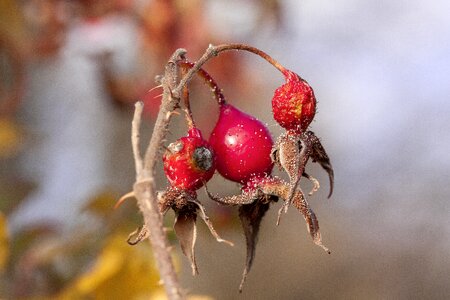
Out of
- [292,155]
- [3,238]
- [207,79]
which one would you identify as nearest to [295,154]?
[292,155]

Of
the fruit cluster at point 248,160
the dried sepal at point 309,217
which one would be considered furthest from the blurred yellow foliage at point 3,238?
the dried sepal at point 309,217

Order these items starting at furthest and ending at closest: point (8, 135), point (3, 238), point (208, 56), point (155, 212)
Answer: point (8, 135), point (3, 238), point (208, 56), point (155, 212)

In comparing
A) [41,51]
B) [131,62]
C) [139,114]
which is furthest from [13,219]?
[139,114]

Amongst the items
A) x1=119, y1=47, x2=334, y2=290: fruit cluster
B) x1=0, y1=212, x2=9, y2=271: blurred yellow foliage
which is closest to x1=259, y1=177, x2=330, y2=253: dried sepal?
x1=119, y1=47, x2=334, y2=290: fruit cluster

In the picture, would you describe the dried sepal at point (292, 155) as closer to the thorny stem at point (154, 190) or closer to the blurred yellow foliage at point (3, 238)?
the thorny stem at point (154, 190)

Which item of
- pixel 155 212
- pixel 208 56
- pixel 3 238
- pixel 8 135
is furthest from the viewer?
pixel 8 135

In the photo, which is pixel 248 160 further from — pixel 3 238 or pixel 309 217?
pixel 3 238

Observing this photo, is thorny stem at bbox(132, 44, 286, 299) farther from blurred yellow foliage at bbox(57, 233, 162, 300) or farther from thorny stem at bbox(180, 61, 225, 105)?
blurred yellow foliage at bbox(57, 233, 162, 300)
